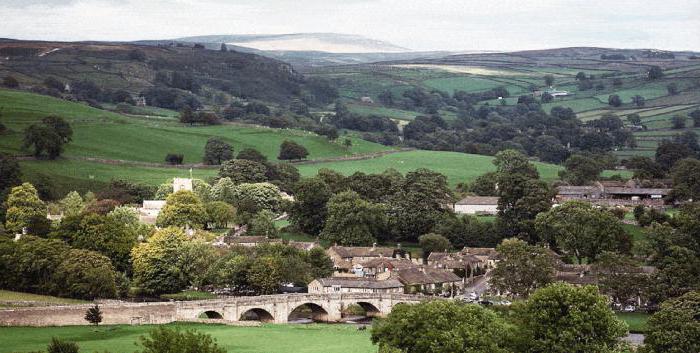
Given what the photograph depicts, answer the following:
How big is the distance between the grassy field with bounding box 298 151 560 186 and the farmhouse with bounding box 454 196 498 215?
1795 centimetres

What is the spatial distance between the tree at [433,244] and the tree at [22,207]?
3071cm

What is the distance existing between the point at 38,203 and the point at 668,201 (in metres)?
57.4

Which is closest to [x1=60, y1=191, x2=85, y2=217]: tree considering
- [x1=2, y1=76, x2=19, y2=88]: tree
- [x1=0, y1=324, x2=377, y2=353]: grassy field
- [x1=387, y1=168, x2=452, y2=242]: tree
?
[x1=387, y1=168, x2=452, y2=242]: tree

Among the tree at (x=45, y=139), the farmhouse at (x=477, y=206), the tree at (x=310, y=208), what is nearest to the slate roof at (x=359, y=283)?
the tree at (x=310, y=208)

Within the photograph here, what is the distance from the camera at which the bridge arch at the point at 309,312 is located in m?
90.2

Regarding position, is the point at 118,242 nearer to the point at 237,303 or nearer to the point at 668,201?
the point at 237,303

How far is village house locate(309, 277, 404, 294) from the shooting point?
3730 inches

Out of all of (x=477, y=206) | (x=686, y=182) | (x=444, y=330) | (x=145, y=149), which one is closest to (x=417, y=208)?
(x=477, y=206)

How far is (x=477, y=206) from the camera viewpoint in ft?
419

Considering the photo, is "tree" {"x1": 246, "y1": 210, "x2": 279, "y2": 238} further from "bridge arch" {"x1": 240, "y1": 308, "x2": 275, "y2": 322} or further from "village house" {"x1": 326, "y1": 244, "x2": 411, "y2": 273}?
"bridge arch" {"x1": 240, "y1": 308, "x2": 275, "y2": 322}

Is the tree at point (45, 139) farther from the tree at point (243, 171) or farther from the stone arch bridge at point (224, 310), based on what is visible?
the stone arch bridge at point (224, 310)

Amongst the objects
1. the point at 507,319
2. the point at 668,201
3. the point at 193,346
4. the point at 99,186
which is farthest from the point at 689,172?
the point at 193,346

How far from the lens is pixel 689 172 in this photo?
430 feet

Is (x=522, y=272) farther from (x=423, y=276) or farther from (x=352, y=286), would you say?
(x=352, y=286)
